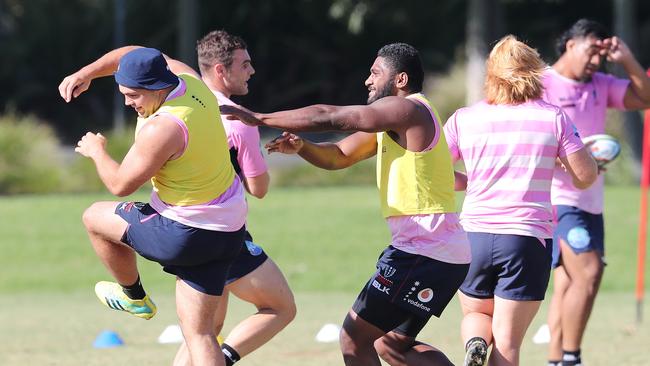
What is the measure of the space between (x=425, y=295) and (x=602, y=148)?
7.25 feet

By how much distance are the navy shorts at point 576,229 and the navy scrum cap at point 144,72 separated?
333 centimetres

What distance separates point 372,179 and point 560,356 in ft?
50.2

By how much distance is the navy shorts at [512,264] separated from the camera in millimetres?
6531

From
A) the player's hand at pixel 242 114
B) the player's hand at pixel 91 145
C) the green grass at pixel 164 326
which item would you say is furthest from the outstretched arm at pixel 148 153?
the green grass at pixel 164 326

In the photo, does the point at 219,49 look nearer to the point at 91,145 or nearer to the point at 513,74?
the point at 91,145

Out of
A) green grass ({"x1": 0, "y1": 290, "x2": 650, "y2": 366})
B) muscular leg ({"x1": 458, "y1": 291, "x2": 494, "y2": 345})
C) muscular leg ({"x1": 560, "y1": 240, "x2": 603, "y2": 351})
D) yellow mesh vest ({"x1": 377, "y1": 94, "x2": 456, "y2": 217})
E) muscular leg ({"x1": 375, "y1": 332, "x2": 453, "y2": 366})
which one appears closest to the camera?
yellow mesh vest ({"x1": 377, "y1": 94, "x2": 456, "y2": 217})

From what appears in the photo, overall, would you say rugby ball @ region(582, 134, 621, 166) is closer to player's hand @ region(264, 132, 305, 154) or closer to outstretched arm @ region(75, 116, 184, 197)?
player's hand @ region(264, 132, 305, 154)

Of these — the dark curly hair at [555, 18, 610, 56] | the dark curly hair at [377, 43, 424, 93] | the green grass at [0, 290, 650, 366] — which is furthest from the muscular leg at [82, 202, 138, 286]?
the dark curly hair at [555, 18, 610, 56]

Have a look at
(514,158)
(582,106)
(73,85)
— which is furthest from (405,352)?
(582,106)

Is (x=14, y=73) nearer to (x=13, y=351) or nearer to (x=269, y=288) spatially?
(x=13, y=351)

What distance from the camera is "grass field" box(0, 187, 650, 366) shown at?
31.1 feet

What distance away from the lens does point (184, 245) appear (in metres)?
6.09

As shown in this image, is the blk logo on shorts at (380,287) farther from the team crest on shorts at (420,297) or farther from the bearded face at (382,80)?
the bearded face at (382,80)

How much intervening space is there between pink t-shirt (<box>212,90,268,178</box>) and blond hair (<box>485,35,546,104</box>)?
1306mm
